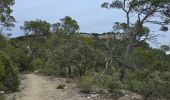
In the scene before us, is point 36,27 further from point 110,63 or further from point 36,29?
point 110,63

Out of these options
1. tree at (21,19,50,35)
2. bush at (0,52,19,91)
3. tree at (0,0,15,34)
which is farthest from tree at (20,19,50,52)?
bush at (0,52,19,91)

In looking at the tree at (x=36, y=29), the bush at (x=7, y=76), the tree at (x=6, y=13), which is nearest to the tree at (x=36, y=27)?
the tree at (x=36, y=29)

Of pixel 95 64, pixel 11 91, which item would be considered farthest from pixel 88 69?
pixel 11 91

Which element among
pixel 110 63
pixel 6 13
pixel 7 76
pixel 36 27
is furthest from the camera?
pixel 36 27

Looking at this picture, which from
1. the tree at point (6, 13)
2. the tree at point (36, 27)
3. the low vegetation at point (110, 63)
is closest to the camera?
the low vegetation at point (110, 63)

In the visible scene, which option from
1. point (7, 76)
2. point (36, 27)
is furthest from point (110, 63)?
point (36, 27)

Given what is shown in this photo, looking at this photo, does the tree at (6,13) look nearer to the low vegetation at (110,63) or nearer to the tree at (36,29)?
the low vegetation at (110,63)

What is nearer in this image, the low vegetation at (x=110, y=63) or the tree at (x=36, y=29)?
the low vegetation at (x=110, y=63)

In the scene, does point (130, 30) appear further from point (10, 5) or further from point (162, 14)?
point (10, 5)

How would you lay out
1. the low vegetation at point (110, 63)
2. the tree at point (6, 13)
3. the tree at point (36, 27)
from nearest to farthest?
1. the low vegetation at point (110, 63)
2. the tree at point (6, 13)
3. the tree at point (36, 27)

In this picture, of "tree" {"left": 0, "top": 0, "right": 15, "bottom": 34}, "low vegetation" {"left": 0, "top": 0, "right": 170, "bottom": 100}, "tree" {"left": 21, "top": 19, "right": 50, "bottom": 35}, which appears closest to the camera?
"low vegetation" {"left": 0, "top": 0, "right": 170, "bottom": 100}

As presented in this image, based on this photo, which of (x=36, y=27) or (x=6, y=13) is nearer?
(x=6, y=13)

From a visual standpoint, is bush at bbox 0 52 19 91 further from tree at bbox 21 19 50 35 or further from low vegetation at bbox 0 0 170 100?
tree at bbox 21 19 50 35

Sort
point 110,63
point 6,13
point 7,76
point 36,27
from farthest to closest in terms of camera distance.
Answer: point 36,27 < point 6,13 < point 110,63 < point 7,76
